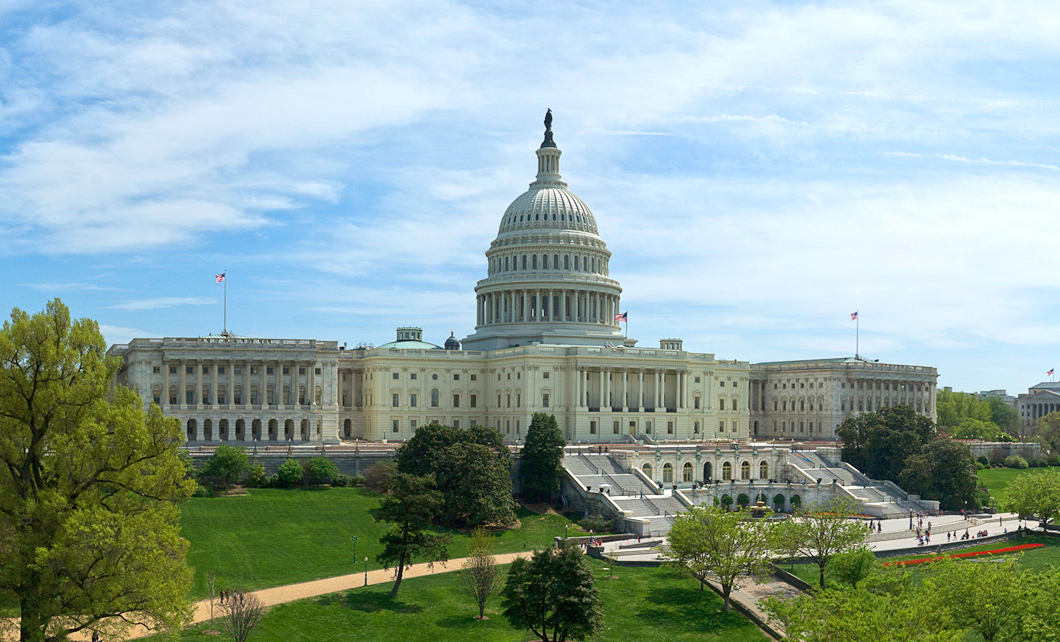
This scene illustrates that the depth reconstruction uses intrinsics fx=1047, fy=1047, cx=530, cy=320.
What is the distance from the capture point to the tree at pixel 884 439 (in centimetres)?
11144

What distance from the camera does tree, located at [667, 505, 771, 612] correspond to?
6575cm

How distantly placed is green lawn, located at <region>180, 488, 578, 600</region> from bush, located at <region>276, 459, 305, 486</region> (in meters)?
1.56

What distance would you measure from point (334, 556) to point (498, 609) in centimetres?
1375

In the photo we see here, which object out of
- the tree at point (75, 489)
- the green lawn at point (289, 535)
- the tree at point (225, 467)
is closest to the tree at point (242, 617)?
the green lawn at point (289, 535)

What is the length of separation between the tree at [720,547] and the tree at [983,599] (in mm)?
17672

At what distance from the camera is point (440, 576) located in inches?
2662

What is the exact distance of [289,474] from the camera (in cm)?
8900

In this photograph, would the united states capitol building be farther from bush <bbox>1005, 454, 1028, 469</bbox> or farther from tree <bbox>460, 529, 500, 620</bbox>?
tree <bbox>460, 529, 500, 620</bbox>

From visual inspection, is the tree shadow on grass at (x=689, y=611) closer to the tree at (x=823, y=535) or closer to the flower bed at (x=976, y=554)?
the tree at (x=823, y=535)

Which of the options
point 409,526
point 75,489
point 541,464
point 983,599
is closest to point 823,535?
point 983,599

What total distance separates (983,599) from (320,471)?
5736 cm

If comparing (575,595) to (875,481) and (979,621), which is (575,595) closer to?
(979,621)

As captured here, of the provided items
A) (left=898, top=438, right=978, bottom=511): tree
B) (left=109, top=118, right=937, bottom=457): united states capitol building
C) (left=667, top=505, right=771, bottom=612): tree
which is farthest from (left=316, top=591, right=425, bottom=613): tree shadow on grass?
(left=898, top=438, right=978, bottom=511): tree

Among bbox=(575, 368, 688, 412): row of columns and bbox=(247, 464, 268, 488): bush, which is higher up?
bbox=(575, 368, 688, 412): row of columns
